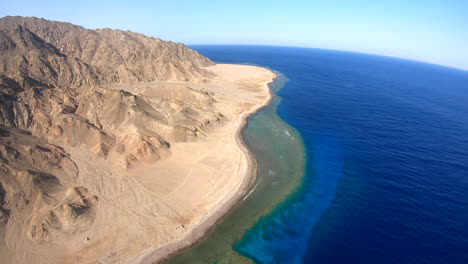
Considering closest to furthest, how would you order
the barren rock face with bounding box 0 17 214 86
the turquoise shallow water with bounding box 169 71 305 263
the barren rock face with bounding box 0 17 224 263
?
the turquoise shallow water with bounding box 169 71 305 263, the barren rock face with bounding box 0 17 224 263, the barren rock face with bounding box 0 17 214 86

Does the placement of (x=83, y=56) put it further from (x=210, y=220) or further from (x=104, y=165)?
(x=210, y=220)

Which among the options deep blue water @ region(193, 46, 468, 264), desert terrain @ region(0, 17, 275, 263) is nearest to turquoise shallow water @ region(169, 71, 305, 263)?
deep blue water @ region(193, 46, 468, 264)

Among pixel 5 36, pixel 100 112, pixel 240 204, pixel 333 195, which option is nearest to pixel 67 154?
pixel 100 112

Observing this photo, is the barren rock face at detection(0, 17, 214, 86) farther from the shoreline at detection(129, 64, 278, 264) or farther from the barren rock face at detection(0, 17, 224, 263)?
the shoreline at detection(129, 64, 278, 264)

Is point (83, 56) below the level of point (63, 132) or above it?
above

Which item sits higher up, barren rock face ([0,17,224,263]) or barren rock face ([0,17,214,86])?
barren rock face ([0,17,214,86])

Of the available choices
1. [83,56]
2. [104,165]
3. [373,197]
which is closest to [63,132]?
[104,165]

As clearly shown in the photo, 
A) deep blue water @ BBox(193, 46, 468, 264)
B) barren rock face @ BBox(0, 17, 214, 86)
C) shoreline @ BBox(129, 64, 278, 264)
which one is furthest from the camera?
barren rock face @ BBox(0, 17, 214, 86)

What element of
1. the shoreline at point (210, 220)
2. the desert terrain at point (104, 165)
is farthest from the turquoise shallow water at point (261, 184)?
the desert terrain at point (104, 165)

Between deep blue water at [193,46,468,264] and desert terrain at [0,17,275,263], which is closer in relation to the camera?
desert terrain at [0,17,275,263]
